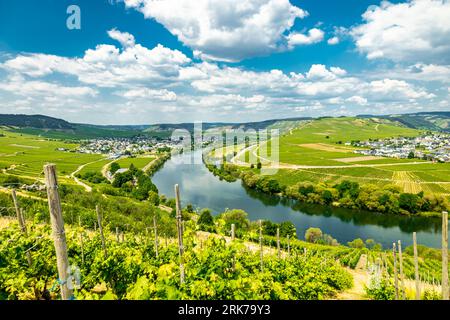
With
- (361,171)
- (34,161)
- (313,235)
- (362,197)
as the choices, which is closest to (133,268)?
(313,235)

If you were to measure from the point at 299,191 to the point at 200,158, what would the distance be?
2176 inches

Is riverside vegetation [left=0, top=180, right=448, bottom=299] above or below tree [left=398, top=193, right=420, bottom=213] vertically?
above

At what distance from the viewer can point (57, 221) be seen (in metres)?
3.08

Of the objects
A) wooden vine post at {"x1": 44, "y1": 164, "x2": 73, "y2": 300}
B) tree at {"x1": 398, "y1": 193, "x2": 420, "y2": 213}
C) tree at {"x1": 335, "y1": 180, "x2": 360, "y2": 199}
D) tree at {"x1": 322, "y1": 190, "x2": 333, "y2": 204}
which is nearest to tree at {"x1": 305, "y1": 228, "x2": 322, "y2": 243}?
tree at {"x1": 322, "y1": 190, "x2": 333, "y2": 204}

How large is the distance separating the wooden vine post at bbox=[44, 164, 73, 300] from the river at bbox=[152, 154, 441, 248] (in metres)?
23.6

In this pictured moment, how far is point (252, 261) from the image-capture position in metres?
7.00

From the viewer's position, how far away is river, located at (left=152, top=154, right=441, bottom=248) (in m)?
35.6

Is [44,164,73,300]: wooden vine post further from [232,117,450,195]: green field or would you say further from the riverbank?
[232,117,450,195]: green field

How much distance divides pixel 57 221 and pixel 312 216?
143ft

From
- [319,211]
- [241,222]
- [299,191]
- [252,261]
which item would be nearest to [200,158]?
[299,191]

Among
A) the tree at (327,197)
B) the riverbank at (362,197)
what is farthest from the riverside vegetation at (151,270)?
the tree at (327,197)

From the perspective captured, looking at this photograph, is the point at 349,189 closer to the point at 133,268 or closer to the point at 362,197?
the point at 362,197

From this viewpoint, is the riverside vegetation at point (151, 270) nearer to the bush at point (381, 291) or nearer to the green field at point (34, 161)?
the bush at point (381, 291)
